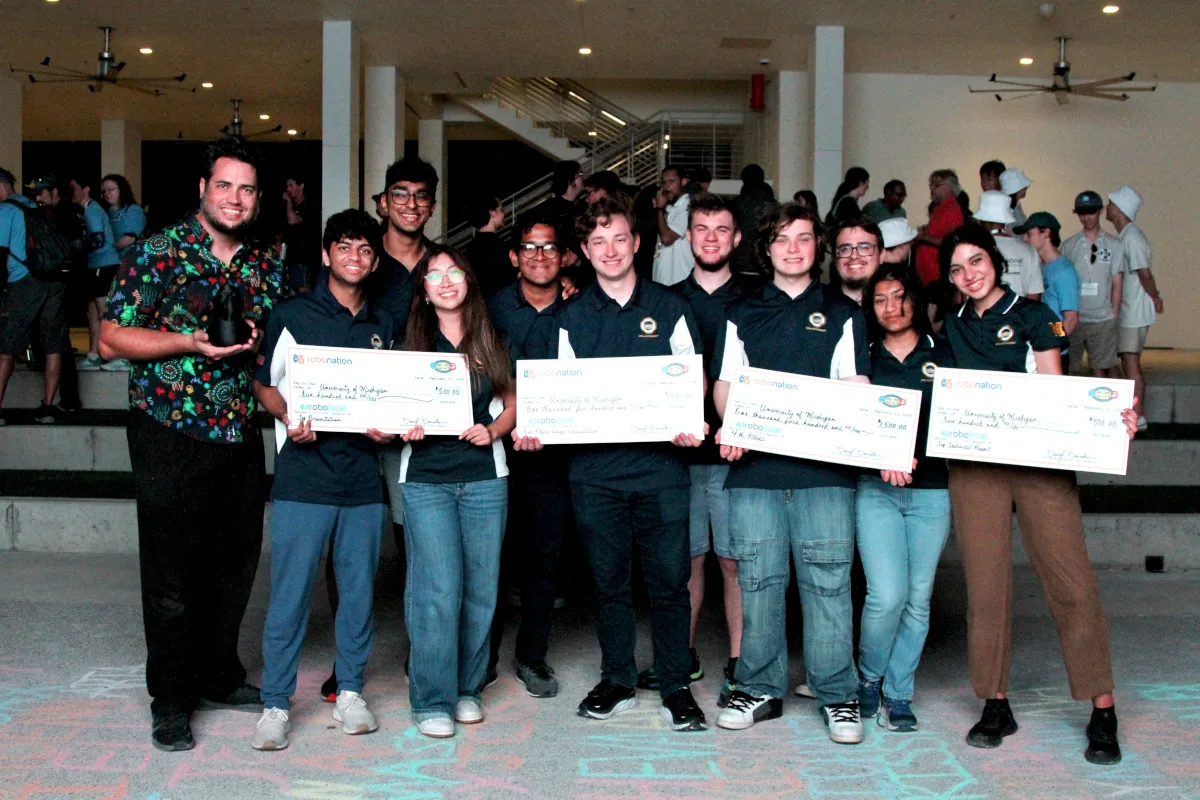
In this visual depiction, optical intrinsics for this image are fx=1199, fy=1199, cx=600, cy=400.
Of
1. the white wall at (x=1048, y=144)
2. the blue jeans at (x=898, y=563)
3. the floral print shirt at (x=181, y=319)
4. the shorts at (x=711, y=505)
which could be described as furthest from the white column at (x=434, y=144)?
the blue jeans at (x=898, y=563)

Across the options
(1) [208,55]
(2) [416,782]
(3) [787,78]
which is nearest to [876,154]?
(3) [787,78]

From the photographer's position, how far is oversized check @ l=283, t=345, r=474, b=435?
12.5ft

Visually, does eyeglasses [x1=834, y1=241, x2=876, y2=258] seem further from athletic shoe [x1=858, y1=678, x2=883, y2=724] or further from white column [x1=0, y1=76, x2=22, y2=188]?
white column [x1=0, y1=76, x2=22, y2=188]

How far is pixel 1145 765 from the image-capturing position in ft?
12.0

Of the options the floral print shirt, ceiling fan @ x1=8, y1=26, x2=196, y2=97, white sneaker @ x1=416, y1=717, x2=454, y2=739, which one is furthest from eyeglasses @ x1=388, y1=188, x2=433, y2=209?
ceiling fan @ x1=8, y1=26, x2=196, y2=97

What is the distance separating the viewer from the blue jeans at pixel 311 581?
3.86m

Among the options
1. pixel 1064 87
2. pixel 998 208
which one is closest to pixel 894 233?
pixel 998 208

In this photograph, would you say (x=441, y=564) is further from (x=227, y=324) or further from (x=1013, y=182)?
(x=1013, y=182)

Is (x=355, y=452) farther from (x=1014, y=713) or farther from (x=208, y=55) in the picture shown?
(x=208, y=55)

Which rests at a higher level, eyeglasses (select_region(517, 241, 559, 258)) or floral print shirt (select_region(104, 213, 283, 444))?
eyeglasses (select_region(517, 241, 559, 258))

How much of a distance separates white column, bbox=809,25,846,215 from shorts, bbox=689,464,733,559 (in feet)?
30.0

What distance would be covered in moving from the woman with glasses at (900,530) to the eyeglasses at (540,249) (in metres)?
1.13

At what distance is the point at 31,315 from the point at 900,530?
6.56m

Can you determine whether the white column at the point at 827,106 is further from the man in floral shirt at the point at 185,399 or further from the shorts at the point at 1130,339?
the man in floral shirt at the point at 185,399
